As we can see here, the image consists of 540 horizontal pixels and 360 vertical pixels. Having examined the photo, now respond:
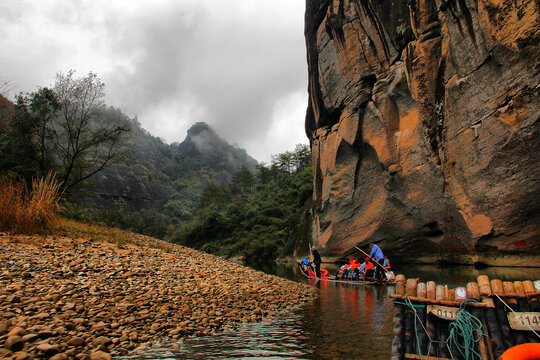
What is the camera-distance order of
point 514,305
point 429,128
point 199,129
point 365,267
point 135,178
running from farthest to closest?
point 199,129 → point 135,178 → point 429,128 → point 365,267 → point 514,305

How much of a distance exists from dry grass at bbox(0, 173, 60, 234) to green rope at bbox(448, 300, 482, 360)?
9.75 metres

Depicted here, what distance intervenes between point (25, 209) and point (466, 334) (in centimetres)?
1036

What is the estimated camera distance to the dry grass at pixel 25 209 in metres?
8.16

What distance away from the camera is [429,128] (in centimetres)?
1591

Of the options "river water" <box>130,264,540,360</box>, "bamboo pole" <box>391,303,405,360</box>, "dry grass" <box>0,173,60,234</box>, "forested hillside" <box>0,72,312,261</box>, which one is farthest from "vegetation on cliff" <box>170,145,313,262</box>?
"bamboo pole" <box>391,303,405,360</box>

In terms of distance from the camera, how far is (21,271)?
548cm

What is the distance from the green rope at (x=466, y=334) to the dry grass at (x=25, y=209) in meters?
9.75

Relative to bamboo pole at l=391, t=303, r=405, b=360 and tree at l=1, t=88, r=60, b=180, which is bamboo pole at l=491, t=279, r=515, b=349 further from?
tree at l=1, t=88, r=60, b=180

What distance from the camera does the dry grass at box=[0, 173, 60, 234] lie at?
321 inches

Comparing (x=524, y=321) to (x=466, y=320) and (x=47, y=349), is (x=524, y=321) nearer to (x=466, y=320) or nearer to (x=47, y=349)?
(x=466, y=320)

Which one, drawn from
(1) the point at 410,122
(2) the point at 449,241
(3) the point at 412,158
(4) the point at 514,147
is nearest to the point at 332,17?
(1) the point at 410,122

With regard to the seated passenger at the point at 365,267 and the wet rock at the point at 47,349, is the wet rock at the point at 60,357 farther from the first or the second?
the seated passenger at the point at 365,267

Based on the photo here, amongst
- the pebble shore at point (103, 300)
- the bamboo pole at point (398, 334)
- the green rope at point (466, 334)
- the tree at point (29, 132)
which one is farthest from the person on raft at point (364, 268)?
the tree at point (29, 132)

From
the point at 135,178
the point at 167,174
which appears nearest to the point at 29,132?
the point at 135,178
